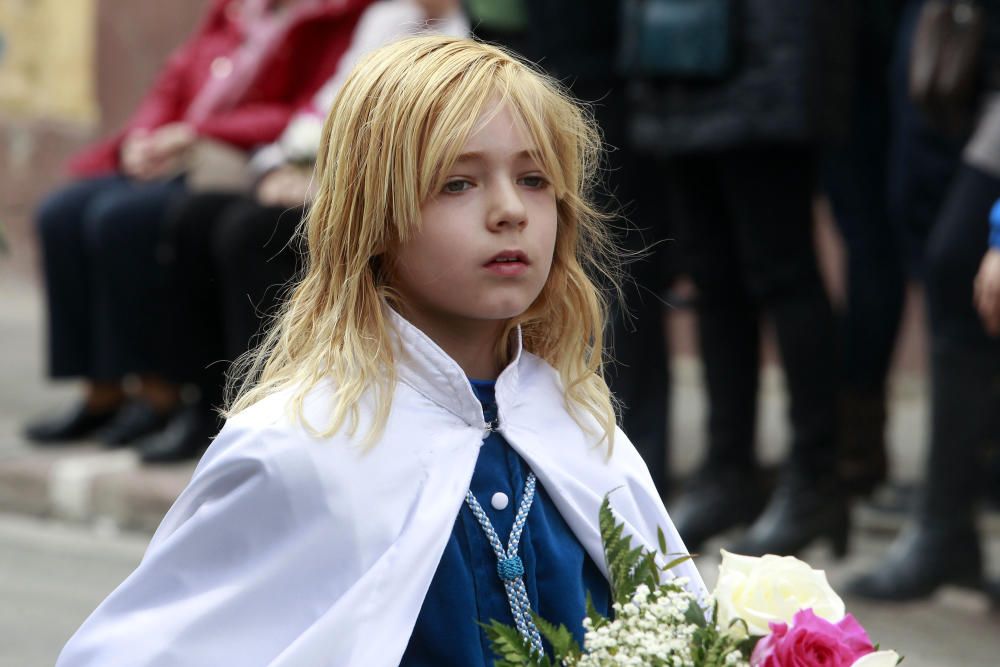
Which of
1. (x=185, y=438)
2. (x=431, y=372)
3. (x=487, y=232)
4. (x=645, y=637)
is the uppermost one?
(x=487, y=232)

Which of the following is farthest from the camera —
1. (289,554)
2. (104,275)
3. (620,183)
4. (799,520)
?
(104,275)

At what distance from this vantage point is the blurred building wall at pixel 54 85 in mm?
8992

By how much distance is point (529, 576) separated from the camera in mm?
2170

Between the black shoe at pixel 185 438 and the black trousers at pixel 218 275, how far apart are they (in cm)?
9

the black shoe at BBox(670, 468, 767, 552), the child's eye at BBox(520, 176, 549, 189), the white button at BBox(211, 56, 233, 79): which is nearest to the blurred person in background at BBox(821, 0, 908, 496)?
the black shoe at BBox(670, 468, 767, 552)

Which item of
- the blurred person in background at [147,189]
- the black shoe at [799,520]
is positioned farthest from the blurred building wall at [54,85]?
the black shoe at [799,520]

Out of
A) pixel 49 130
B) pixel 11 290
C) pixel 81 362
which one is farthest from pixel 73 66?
pixel 81 362

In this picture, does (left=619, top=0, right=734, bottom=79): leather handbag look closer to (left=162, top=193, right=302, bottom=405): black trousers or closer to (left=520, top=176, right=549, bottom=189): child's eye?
(left=162, top=193, right=302, bottom=405): black trousers

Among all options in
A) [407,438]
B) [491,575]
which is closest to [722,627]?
[491,575]

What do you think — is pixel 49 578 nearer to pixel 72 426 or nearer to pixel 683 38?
pixel 72 426

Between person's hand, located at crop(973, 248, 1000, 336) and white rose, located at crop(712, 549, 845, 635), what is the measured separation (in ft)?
5.92

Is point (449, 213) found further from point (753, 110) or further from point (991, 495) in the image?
point (991, 495)

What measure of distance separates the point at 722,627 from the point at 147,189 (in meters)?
4.24

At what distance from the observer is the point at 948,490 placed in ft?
13.8
